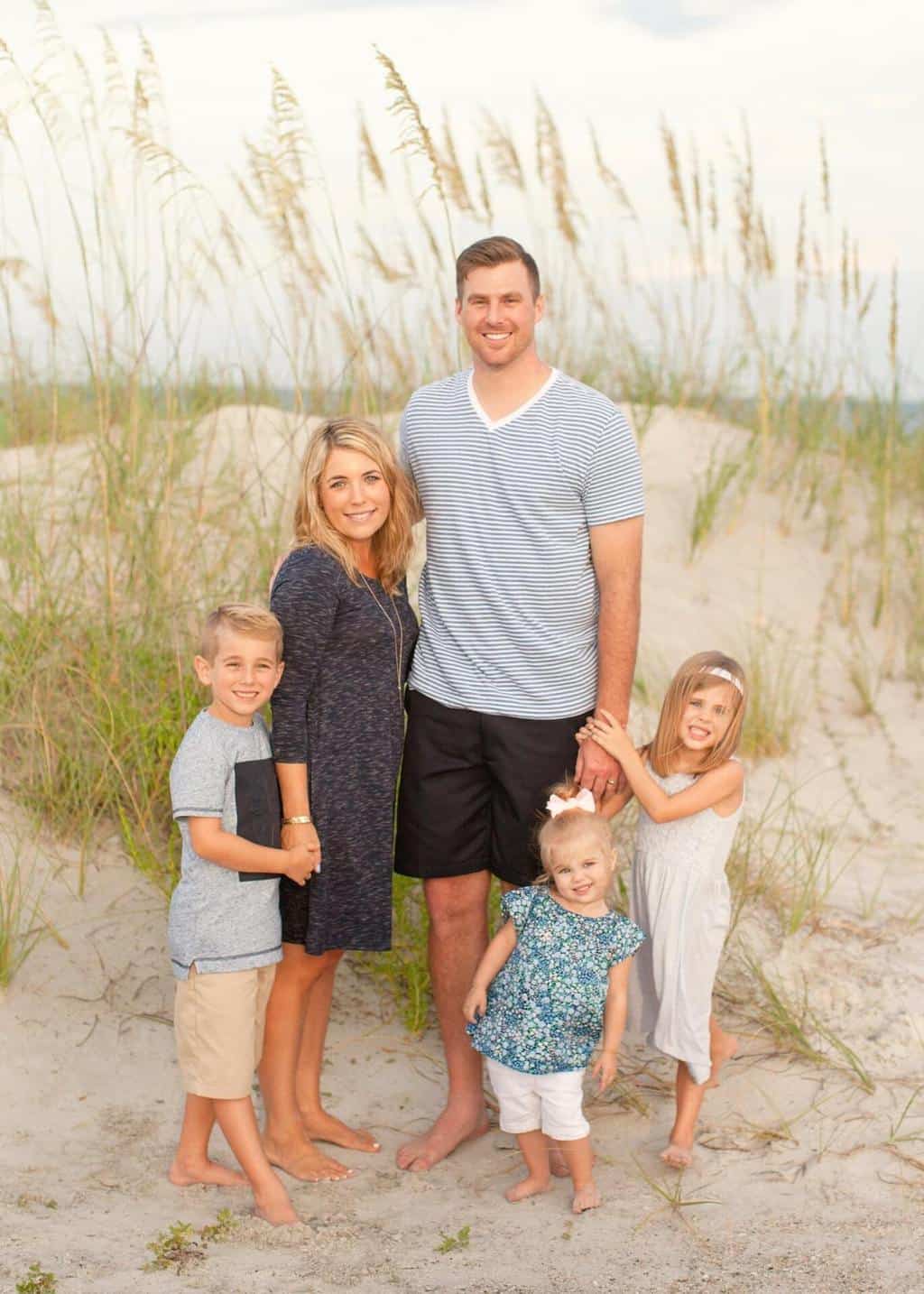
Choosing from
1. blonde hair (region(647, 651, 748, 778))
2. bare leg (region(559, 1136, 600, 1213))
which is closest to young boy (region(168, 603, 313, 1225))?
bare leg (region(559, 1136, 600, 1213))

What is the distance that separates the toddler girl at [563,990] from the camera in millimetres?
3076

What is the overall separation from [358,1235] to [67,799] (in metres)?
1.83

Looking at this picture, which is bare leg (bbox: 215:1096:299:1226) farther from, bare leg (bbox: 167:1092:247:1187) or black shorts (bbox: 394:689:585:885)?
black shorts (bbox: 394:689:585:885)

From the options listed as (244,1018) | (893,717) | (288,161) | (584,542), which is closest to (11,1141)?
(244,1018)

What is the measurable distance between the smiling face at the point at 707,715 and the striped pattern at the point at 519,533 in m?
0.27

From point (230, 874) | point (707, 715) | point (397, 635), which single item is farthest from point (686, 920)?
point (230, 874)

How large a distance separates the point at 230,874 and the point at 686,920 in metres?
1.08

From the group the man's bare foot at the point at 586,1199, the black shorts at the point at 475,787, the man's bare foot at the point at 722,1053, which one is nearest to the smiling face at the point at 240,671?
Result: the black shorts at the point at 475,787

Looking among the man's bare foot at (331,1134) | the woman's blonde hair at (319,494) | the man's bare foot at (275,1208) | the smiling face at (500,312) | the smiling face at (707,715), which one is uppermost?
the smiling face at (500,312)

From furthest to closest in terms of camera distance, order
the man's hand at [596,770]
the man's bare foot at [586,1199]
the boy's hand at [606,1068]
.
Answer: the man's hand at [596,770] < the man's bare foot at [586,1199] < the boy's hand at [606,1068]

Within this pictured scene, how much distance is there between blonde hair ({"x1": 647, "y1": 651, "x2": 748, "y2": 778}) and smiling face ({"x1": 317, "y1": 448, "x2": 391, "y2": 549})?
2.66 ft

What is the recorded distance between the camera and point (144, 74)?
15.3 feet

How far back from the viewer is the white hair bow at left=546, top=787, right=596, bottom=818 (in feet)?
10.1

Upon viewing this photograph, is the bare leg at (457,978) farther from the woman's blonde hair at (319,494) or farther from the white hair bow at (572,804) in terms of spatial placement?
the woman's blonde hair at (319,494)
